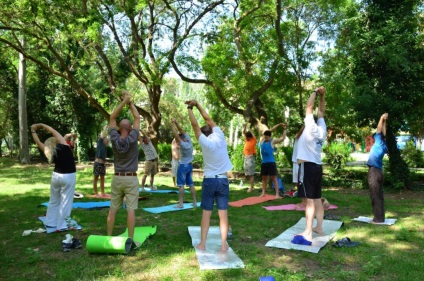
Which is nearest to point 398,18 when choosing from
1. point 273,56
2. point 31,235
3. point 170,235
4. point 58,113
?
point 273,56

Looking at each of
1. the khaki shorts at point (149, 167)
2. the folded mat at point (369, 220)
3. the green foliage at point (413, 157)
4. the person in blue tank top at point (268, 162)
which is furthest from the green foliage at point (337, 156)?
the folded mat at point (369, 220)

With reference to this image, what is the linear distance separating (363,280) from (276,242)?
1621 mm

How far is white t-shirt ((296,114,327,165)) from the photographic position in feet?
18.6

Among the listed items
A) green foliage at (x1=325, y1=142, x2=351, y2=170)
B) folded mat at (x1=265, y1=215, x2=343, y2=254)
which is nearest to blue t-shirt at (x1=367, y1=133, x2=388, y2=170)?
folded mat at (x1=265, y1=215, x2=343, y2=254)

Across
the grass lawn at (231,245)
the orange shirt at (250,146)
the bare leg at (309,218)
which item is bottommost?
the grass lawn at (231,245)

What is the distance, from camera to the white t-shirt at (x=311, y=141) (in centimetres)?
567

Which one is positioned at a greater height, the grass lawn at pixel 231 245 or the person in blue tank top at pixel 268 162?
the person in blue tank top at pixel 268 162

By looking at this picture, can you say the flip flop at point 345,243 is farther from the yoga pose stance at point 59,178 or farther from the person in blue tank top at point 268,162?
the person in blue tank top at point 268,162

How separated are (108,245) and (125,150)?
1311 millimetres

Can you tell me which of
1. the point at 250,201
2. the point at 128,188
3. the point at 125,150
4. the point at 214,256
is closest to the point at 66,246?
the point at 128,188

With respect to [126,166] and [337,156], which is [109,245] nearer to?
[126,166]

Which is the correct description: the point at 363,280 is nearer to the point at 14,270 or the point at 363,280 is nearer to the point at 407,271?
the point at 407,271

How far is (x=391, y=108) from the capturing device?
11953 millimetres

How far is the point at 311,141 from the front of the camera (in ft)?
18.8
